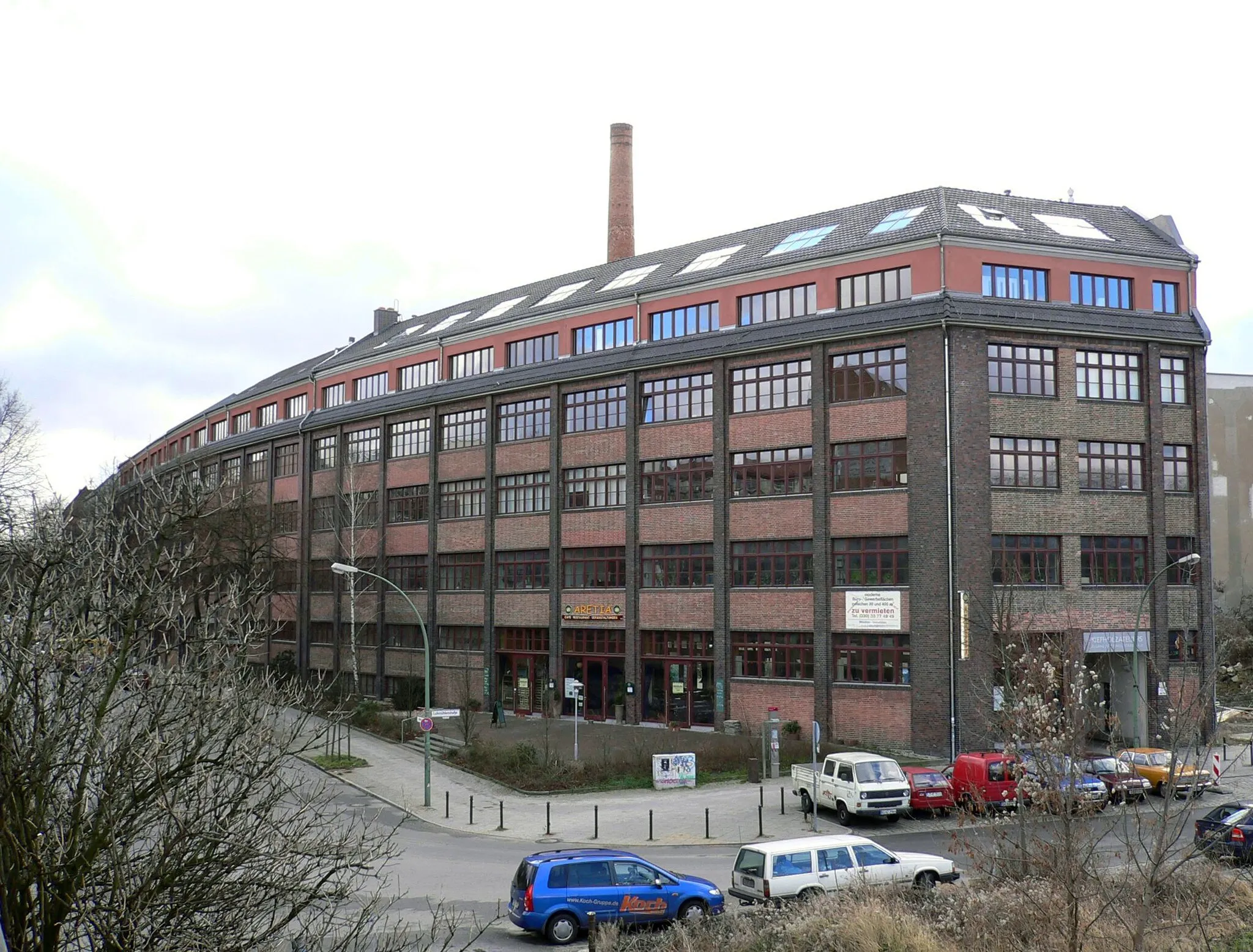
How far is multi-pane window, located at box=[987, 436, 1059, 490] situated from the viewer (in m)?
36.5

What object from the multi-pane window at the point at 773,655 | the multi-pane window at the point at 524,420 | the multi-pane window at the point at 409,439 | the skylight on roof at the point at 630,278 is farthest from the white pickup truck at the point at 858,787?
the multi-pane window at the point at 409,439

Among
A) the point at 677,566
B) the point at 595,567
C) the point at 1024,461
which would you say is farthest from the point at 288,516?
the point at 1024,461

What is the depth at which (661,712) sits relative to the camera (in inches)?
1678

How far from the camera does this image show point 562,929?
17516mm

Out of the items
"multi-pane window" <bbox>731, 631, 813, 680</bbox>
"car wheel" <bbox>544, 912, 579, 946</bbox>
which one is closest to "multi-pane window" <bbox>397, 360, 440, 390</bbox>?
"multi-pane window" <bbox>731, 631, 813, 680</bbox>

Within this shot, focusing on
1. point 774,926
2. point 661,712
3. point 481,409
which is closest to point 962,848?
point 774,926

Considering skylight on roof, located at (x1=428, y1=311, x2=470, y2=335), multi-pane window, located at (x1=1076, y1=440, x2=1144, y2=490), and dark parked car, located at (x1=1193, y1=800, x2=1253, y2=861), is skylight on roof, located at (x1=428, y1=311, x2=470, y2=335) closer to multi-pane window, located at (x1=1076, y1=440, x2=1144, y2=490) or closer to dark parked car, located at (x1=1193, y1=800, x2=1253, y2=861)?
multi-pane window, located at (x1=1076, y1=440, x2=1144, y2=490)

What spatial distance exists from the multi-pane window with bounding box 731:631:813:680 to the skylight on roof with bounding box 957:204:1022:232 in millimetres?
15438

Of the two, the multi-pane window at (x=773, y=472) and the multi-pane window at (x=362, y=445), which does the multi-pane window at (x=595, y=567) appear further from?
the multi-pane window at (x=362, y=445)

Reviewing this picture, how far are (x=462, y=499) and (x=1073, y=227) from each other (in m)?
27.2

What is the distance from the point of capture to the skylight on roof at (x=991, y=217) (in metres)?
39.1

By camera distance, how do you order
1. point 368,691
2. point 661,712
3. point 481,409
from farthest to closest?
point 368,691 → point 481,409 → point 661,712

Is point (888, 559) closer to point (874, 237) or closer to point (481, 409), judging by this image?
point (874, 237)

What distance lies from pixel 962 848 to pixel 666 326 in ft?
84.5
